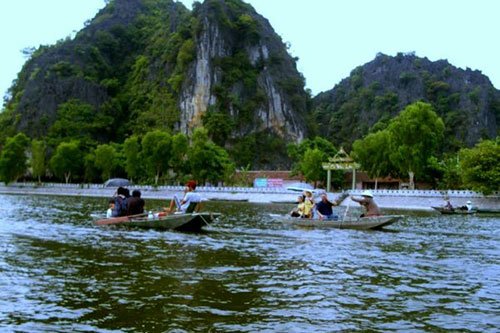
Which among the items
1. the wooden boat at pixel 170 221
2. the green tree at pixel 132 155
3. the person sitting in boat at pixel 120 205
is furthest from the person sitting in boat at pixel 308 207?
the green tree at pixel 132 155

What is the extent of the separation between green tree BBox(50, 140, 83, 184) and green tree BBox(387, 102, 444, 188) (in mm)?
56649

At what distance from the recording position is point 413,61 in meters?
174

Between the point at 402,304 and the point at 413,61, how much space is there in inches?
6782

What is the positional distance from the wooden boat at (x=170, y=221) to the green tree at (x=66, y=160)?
78770 millimetres

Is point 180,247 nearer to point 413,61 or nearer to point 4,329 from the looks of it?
point 4,329

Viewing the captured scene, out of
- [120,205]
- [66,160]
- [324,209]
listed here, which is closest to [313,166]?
[66,160]

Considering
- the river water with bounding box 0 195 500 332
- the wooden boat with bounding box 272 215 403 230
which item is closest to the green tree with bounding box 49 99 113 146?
the wooden boat with bounding box 272 215 403 230

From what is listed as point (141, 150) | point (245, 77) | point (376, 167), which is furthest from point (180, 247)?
point (245, 77)

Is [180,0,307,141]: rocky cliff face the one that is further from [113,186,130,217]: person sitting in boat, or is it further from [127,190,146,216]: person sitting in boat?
[127,190,146,216]: person sitting in boat

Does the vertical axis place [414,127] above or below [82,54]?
below

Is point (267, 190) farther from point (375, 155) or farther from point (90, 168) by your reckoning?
point (90, 168)

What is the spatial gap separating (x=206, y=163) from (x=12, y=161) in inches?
1393

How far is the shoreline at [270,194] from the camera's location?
62.9 metres

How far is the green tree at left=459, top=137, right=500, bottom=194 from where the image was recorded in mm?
60156
